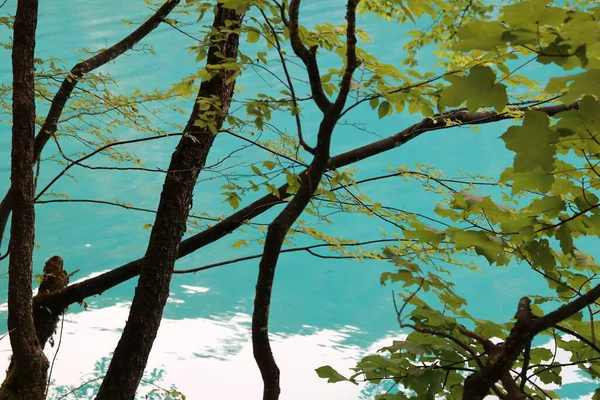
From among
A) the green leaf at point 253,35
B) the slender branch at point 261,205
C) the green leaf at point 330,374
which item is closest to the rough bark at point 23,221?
the slender branch at point 261,205

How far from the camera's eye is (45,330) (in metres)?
3.22

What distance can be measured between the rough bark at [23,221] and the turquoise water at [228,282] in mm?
4564

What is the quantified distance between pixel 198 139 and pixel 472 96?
6.08ft

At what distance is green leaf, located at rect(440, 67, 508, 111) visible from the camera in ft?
2.57

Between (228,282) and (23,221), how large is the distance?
6.80m

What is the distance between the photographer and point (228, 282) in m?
9.17

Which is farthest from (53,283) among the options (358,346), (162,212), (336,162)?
(358,346)

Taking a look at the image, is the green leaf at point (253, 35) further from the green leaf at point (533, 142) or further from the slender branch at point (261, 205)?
the slender branch at point (261, 205)

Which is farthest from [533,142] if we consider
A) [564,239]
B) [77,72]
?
[77,72]

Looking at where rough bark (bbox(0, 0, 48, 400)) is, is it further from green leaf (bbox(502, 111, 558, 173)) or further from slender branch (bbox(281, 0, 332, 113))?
green leaf (bbox(502, 111, 558, 173))

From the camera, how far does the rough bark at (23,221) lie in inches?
92.7

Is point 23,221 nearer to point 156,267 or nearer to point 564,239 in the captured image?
point 156,267

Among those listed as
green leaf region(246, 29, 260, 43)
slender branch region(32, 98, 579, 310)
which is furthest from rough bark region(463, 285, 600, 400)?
slender branch region(32, 98, 579, 310)

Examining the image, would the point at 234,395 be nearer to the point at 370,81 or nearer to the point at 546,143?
the point at 370,81
